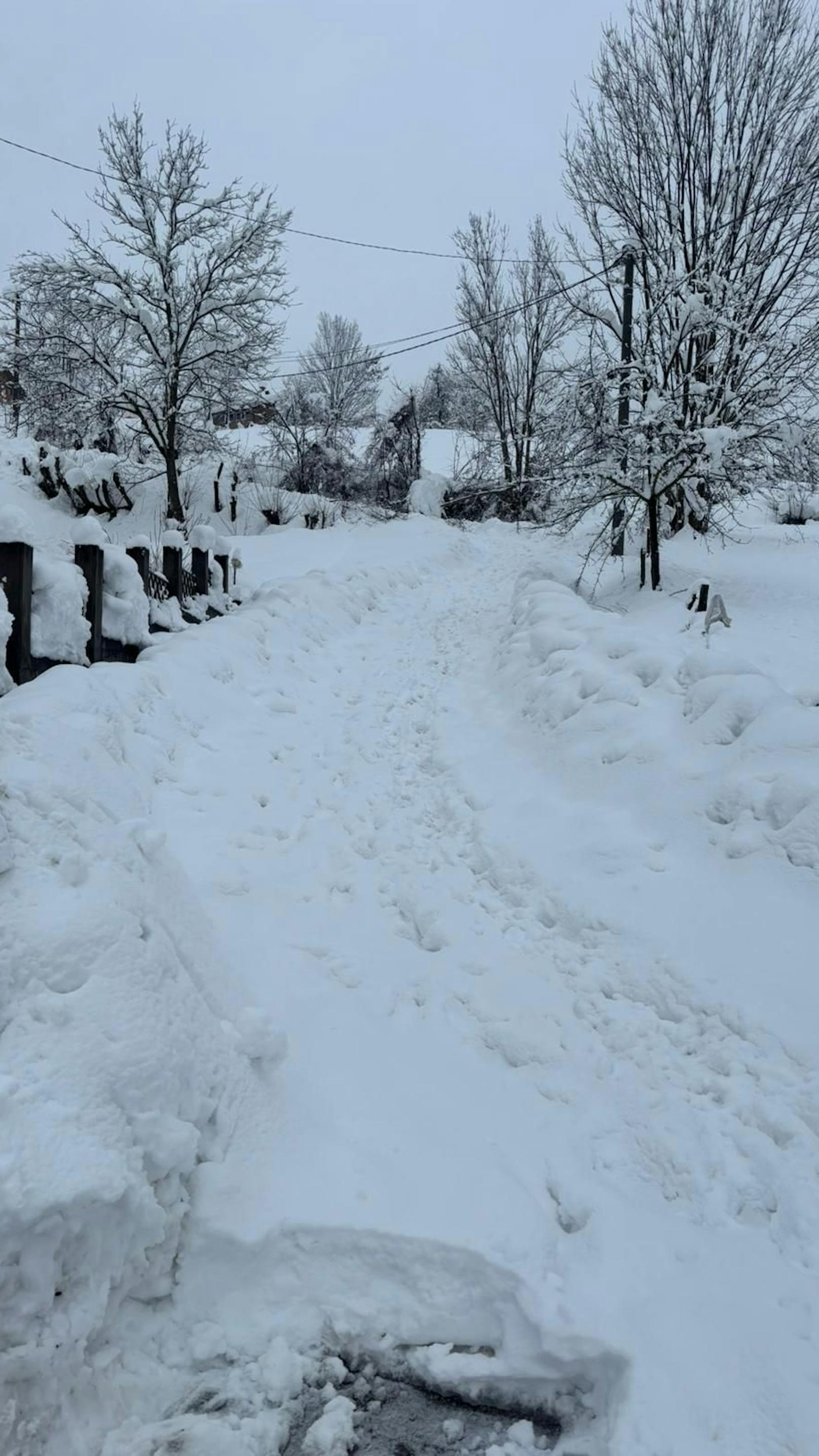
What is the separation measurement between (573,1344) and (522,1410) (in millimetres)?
200

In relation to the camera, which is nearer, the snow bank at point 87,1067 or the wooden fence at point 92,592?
the snow bank at point 87,1067

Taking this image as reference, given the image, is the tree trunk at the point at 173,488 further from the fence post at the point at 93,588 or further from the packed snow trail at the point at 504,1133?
the packed snow trail at the point at 504,1133

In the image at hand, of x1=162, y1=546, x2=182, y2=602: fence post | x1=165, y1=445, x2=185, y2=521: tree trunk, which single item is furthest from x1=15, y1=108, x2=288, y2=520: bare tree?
x1=162, y1=546, x2=182, y2=602: fence post

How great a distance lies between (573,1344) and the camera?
202 cm

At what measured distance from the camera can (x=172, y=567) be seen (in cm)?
792

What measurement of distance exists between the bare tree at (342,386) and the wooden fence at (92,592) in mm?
19331

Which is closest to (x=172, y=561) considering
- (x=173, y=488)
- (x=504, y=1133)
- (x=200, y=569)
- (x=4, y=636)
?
(x=200, y=569)

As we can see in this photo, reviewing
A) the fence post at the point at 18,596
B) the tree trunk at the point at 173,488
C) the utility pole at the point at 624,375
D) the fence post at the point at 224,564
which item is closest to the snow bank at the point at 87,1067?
the fence post at the point at 18,596

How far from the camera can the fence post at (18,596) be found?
15.9 ft

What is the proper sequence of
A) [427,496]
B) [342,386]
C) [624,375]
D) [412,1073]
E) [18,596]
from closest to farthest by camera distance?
1. [412,1073]
2. [18,596]
3. [624,375]
4. [427,496]
5. [342,386]

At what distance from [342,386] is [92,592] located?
25.9 metres

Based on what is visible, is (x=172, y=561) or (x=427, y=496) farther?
(x=427, y=496)

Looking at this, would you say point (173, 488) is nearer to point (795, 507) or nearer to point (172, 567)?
point (172, 567)

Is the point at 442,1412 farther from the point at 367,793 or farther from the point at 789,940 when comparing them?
the point at 367,793
